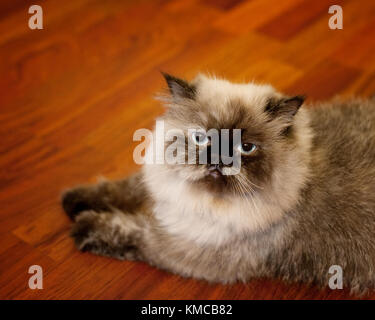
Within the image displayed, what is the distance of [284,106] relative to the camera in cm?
127

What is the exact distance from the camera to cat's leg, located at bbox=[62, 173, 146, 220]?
67.4 inches

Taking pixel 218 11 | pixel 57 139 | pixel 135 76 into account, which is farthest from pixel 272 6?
pixel 57 139

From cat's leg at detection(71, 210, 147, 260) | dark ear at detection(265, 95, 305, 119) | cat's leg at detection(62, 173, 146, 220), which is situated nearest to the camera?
dark ear at detection(265, 95, 305, 119)

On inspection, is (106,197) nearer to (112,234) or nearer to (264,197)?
(112,234)

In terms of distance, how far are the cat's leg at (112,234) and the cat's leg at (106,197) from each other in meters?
0.10

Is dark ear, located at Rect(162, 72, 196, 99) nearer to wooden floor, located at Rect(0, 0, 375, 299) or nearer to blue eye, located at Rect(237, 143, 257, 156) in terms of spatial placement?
blue eye, located at Rect(237, 143, 257, 156)

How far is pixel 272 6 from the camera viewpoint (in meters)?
2.83

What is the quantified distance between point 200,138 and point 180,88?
6.8 inches

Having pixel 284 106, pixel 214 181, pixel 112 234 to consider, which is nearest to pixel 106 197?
pixel 112 234

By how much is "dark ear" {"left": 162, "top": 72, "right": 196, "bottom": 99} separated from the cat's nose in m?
0.24

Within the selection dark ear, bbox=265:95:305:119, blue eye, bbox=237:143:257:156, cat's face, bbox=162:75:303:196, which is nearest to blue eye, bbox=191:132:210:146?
cat's face, bbox=162:75:303:196

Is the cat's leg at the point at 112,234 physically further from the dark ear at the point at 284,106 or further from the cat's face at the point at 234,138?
the dark ear at the point at 284,106

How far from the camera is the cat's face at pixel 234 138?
49.8 inches
